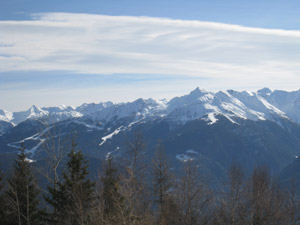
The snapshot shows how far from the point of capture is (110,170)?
1727 inches

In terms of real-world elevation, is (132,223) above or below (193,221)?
above

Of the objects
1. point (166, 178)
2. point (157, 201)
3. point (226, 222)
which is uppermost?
point (166, 178)

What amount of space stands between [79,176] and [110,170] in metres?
7.14

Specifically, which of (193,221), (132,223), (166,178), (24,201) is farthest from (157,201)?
(132,223)

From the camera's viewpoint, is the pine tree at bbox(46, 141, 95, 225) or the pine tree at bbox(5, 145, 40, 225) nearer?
the pine tree at bbox(46, 141, 95, 225)

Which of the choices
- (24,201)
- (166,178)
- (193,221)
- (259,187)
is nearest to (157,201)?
(166,178)

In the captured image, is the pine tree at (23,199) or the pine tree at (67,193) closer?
the pine tree at (67,193)

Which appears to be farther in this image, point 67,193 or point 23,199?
point 23,199

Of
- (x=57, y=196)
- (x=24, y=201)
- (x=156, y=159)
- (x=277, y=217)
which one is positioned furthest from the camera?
(x=156, y=159)

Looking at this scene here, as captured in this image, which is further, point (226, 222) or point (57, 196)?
point (226, 222)

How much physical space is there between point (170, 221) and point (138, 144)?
9425 millimetres

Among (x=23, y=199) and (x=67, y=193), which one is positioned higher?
(x=67, y=193)

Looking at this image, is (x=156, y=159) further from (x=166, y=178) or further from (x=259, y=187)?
(x=259, y=187)

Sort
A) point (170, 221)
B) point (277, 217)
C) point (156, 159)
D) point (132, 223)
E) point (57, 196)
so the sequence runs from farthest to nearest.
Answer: point (156, 159), point (277, 217), point (170, 221), point (57, 196), point (132, 223)
